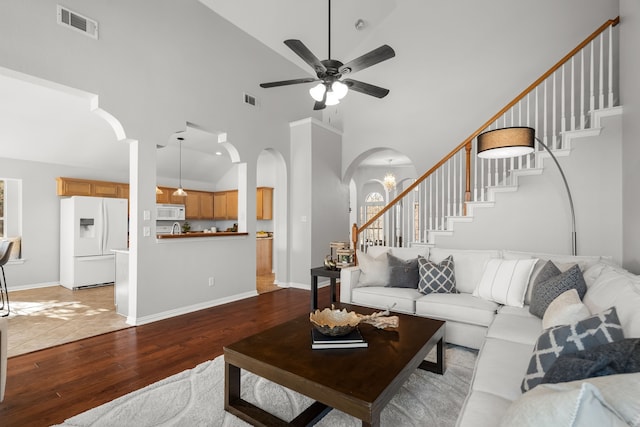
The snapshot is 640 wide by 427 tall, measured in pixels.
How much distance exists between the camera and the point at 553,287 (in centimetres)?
245

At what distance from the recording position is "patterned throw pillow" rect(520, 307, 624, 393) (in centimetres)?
133

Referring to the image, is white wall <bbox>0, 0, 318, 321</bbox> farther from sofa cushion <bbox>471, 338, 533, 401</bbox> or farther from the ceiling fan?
sofa cushion <bbox>471, 338, 533, 401</bbox>

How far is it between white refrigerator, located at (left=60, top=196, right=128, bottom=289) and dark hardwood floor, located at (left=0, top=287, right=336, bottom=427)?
3027 mm

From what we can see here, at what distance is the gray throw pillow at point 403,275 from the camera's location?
11.8 ft

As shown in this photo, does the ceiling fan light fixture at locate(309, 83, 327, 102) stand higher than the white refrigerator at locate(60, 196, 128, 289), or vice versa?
the ceiling fan light fixture at locate(309, 83, 327, 102)

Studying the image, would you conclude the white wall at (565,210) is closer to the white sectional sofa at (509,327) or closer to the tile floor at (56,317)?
the white sectional sofa at (509,327)

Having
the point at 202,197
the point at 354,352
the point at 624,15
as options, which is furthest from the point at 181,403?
the point at 202,197

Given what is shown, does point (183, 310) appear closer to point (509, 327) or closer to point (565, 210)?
point (509, 327)

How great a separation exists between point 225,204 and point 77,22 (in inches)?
236

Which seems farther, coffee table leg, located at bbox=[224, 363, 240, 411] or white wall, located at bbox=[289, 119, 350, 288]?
white wall, located at bbox=[289, 119, 350, 288]

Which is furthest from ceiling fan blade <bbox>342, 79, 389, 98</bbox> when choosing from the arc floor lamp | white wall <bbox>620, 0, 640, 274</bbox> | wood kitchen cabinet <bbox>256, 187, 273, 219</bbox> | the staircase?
wood kitchen cabinet <bbox>256, 187, 273, 219</bbox>

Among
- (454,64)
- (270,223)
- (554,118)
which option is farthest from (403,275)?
(270,223)

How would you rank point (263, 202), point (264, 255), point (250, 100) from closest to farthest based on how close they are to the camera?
point (250, 100) → point (264, 255) → point (263, 202)

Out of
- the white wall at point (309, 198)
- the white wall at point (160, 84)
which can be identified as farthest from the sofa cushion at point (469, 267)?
the white wall at point (160, 84)
